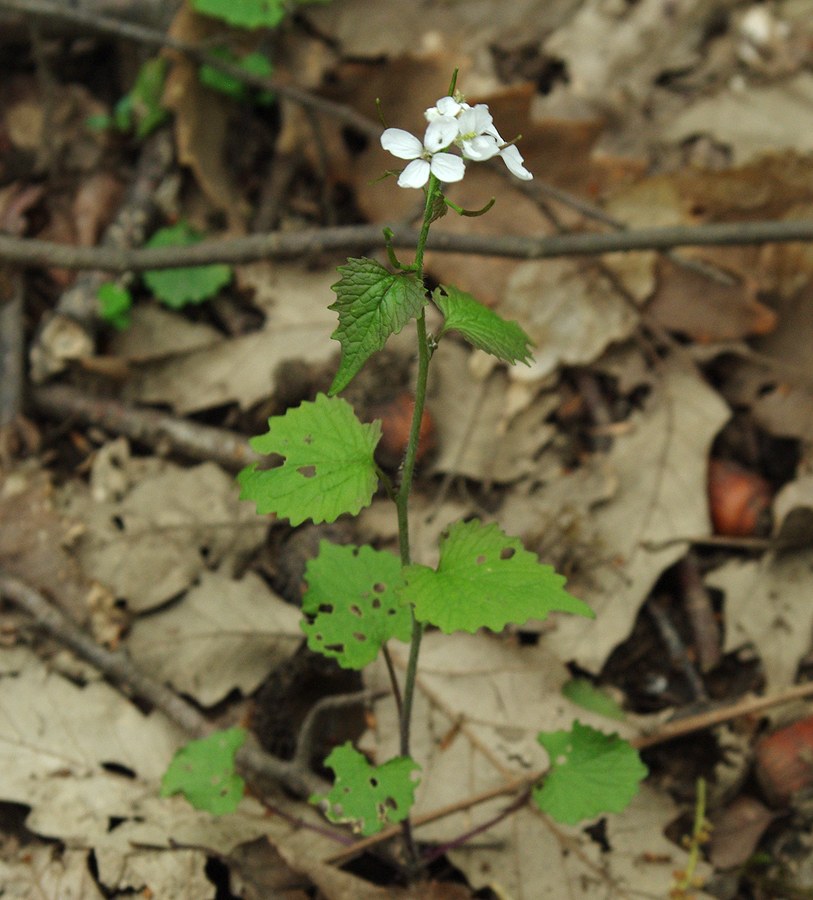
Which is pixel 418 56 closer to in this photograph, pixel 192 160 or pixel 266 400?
pixel 192 160

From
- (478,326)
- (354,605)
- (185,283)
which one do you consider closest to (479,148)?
(478,326)

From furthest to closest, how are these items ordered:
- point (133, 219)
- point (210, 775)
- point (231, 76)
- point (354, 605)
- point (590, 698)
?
point (231, 76), point (133, 219), point (590, 698), point (210, 775), point (354, 605)

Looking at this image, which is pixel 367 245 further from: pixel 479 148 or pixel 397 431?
pixel 479 148

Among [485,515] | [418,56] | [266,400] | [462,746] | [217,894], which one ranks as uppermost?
[418,56]

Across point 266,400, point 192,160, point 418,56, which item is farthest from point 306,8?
point 266,400

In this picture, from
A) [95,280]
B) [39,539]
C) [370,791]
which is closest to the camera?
[370,791]

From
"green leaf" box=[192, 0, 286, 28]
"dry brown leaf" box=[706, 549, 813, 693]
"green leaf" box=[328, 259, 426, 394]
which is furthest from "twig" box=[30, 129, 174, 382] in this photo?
"dry brown leaf" box=[706, 549, 813, 693]

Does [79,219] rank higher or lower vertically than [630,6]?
lower
